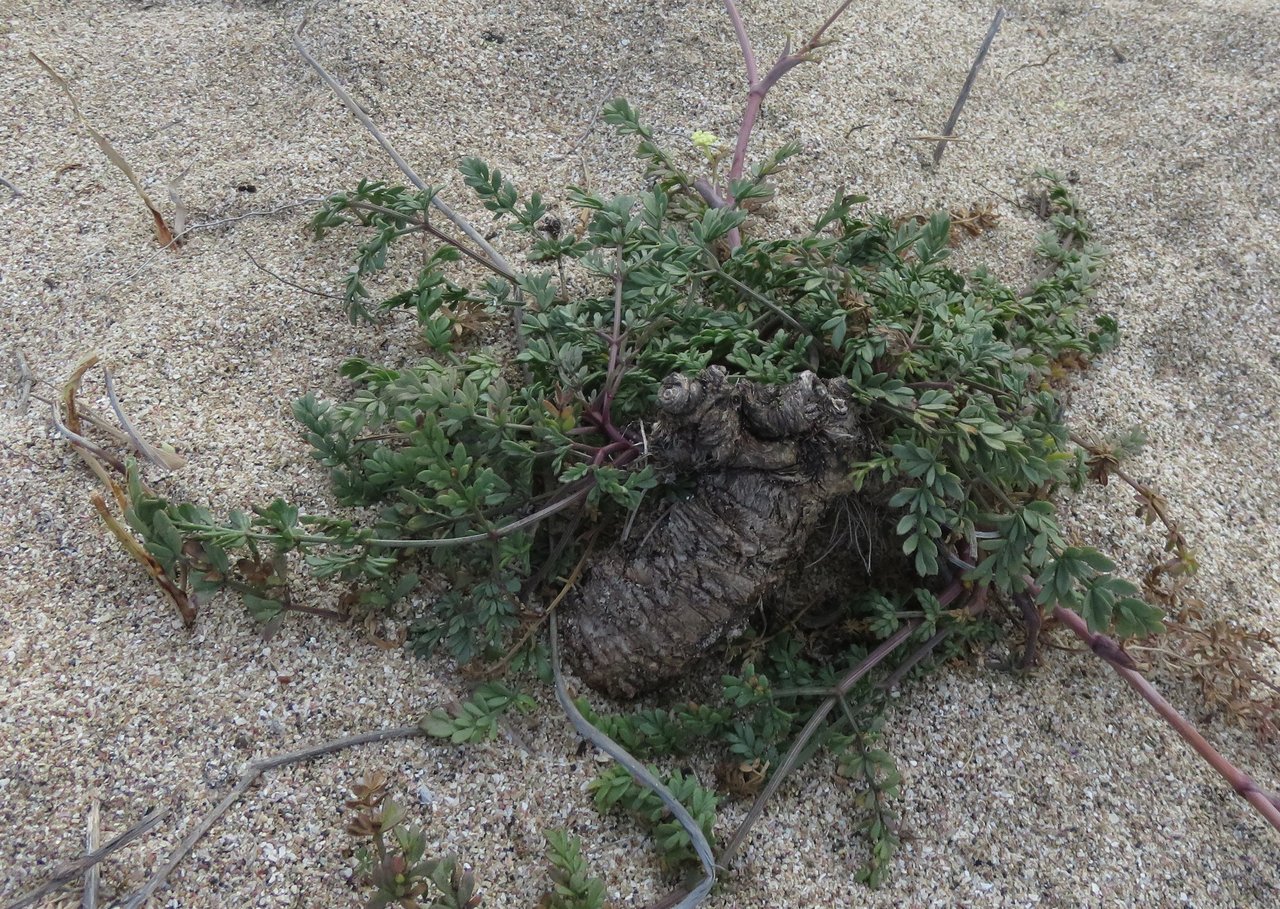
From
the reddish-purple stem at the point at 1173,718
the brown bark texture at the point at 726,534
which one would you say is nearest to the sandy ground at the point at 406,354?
the reddish-purple stem at the point at 1173,718

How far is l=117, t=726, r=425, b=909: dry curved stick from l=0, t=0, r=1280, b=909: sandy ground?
0.03m

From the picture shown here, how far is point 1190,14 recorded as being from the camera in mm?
3680

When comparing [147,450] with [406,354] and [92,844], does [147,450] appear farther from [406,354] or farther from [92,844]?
[92,844]

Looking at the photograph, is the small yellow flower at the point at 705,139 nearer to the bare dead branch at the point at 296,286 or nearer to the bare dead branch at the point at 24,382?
the bare dead branch at the point at 296,286

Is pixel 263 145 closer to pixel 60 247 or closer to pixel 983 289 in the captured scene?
pixel 60 247

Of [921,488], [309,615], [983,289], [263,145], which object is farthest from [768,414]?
[263,145]

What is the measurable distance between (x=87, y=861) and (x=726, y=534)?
4.01ft

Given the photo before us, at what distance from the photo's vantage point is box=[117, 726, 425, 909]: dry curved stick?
156 centimetres

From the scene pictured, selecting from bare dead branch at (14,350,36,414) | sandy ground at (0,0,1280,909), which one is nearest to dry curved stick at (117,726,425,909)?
sandy ground at (0,0,1280,909)

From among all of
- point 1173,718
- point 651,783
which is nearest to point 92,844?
point 651,783

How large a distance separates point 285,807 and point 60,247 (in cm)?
175

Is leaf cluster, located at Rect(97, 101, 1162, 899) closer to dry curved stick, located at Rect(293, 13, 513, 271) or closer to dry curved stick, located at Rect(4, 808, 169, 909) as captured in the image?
dry curved stick, located at Rect(293, 13, 513, 271)

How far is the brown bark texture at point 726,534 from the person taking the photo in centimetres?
169

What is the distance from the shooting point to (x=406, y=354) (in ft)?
7.58
